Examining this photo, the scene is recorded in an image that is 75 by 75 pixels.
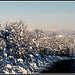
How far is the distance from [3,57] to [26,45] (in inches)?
274

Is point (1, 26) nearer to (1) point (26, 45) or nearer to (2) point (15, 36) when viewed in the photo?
(2) point (15, 36)

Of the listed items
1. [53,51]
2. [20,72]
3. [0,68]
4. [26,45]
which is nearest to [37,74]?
[20,72]

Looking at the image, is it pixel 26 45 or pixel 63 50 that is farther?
pixel 63 50

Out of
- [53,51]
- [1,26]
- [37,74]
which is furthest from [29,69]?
[53,51]

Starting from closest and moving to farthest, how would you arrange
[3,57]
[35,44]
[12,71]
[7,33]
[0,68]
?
[12,71] < [0,68] < [3,57] < [7,33] < [35,44]

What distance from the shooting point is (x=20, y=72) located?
74.6 feet

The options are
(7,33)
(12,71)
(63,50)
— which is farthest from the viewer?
(63,50)

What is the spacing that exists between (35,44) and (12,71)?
15892 millimetres

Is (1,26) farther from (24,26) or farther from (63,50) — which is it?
(63,50)

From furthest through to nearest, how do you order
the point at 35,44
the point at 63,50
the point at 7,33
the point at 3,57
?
1. the point at 63,50
2. the point at 35,44
3. the point at 7,33
4. the point at 3,57

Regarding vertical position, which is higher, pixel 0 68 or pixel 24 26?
pixel 24 26

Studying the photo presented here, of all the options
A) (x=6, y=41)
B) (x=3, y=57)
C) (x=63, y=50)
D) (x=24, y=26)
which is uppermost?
(x=24, y=26)

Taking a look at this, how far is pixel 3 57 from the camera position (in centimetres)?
2792

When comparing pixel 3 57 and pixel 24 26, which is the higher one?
pixel 24 26
